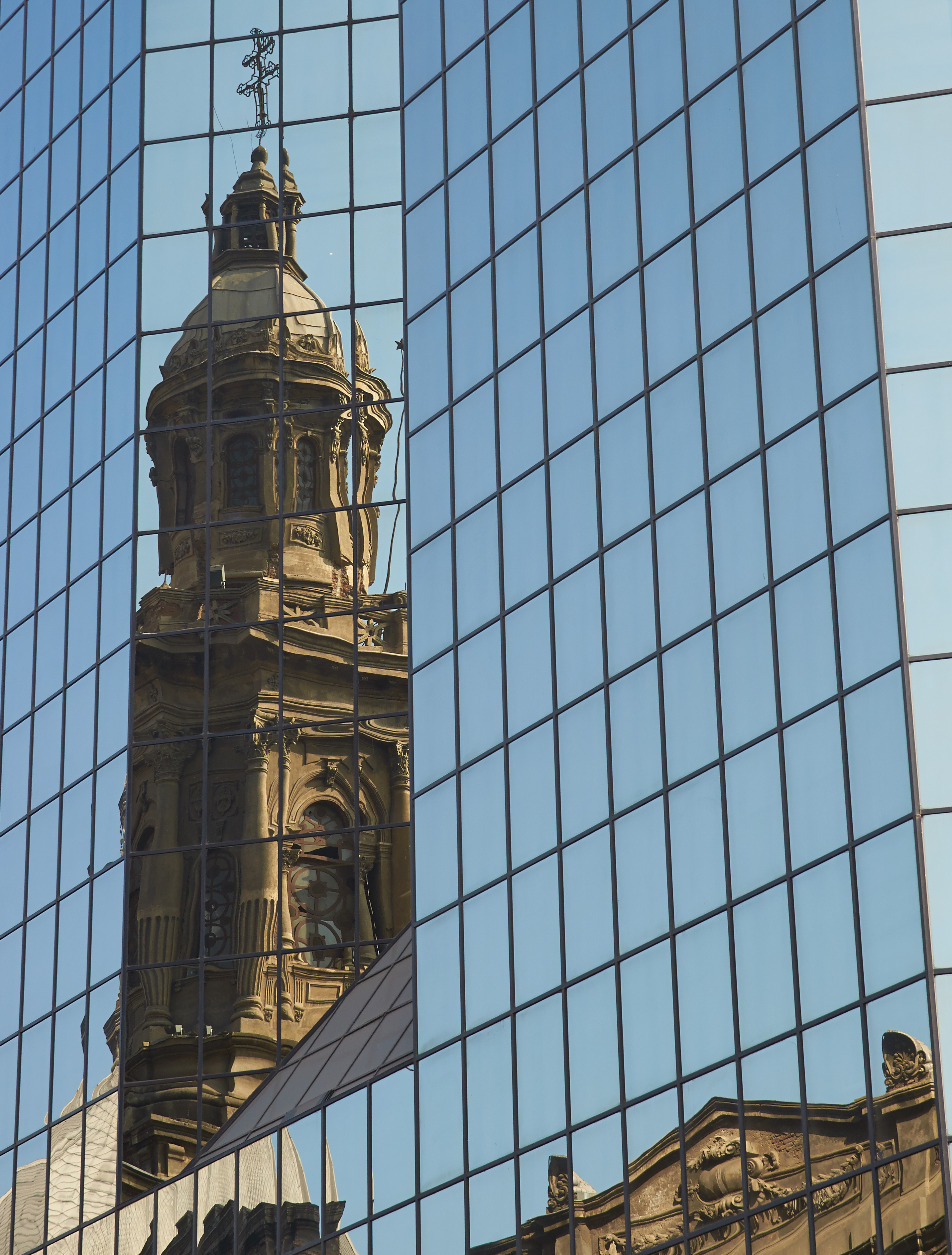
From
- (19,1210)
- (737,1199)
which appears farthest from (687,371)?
(19,1210)

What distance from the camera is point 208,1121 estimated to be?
59.8 metres

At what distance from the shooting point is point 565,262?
4769 cm

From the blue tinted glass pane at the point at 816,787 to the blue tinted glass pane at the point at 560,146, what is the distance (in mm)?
14271

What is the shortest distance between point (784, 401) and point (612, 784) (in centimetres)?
732

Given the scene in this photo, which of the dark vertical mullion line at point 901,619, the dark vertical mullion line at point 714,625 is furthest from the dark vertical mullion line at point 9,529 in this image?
the dark vertical mullion line at point 901,619

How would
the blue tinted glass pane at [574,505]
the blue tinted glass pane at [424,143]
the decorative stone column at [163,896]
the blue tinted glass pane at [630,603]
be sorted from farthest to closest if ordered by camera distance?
the decorative stone column at [163,896] < the blue tinted glass pane at [424,143] < the blue tinted glass pane at [574,505] < the blue tinted glass pane at [630,603]

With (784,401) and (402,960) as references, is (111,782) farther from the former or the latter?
(784,401)

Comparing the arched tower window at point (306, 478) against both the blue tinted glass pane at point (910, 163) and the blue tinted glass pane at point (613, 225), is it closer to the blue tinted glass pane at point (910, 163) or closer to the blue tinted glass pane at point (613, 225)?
the blue tinted glass pane at point (613, 225)

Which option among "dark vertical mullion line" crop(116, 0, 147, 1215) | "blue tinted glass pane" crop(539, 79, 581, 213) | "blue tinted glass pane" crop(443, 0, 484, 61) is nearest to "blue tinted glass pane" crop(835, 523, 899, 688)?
"blue tinted glass pane" crop(539, 79, 581, 213)

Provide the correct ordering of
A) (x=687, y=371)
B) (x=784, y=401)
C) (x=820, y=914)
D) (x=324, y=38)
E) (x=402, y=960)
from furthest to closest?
(x=324, y=38) → (x=402, y=960) → (x=687, y=371) → (x=784, y=401) → (x=820, y=914)

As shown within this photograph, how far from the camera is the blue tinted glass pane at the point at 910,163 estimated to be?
131ft

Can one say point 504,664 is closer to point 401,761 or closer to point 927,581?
point 927,581

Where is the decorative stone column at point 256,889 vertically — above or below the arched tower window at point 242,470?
below

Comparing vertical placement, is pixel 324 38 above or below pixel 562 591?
above
